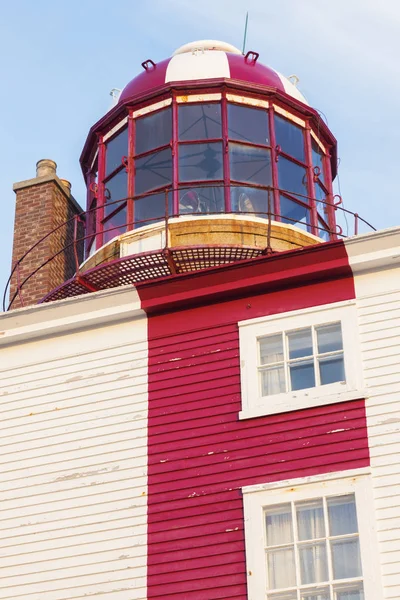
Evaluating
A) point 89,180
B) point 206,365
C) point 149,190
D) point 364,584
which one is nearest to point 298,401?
point 206,365

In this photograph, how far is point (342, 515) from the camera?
46.6 ft

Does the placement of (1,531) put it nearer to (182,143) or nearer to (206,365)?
(206,365)

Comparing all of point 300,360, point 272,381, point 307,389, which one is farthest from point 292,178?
point 307,389

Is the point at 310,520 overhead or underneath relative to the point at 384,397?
underneath

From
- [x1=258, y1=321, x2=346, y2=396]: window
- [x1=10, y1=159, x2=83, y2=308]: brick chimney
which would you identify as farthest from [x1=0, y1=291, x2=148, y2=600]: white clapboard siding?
[x1=10, y1=159, x2=83, y2=308]: brick chimney

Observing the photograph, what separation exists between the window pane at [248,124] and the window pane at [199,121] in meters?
0.21

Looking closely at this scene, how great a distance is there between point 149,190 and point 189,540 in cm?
691

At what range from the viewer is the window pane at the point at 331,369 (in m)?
15.2

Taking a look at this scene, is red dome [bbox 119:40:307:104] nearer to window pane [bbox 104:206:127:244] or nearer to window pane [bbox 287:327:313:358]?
window pane [bbox 104:206:127:244]

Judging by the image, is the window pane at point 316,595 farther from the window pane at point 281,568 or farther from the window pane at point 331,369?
the window pane at point 331,369

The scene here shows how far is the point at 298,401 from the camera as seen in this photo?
15.1 m

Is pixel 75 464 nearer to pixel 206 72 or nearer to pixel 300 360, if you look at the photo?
pixel 300 360

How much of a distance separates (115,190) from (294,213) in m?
3.07

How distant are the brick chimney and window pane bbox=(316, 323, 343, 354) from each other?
665cm
